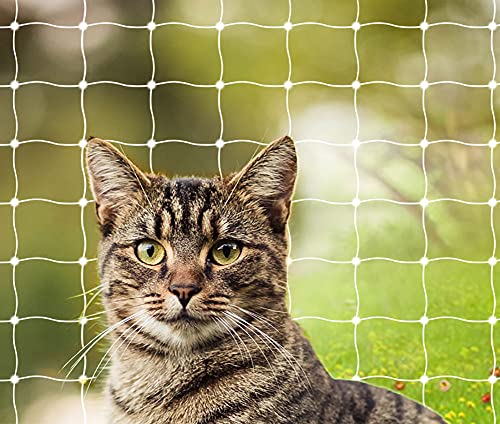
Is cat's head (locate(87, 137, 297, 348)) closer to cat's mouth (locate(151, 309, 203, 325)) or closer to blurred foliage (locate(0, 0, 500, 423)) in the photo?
cat's mouth (locate(151, 309, 203, 325))

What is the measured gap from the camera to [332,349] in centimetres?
258

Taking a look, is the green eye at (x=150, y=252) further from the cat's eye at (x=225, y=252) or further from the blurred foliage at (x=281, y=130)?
the blurred foliage at (x=281, y=130)

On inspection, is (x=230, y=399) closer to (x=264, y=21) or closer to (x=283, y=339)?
(x=283, y=339)

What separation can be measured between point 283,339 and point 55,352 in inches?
Result: 74.2

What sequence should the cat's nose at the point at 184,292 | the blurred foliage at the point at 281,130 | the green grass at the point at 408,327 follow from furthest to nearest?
1. the blurred foliage at the point at 281,130
2. the green grass at the point at 408,327
3. the cat's nose at the point at 184,292

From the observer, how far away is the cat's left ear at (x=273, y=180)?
56.1 inches

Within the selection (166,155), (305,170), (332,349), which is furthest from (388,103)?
(332,349)

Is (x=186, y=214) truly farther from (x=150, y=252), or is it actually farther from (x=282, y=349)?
(x=282, y=349)

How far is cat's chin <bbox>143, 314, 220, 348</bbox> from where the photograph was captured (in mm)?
1332

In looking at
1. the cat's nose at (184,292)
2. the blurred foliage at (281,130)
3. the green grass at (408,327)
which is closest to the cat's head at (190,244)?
the cat's nose at (184,292)

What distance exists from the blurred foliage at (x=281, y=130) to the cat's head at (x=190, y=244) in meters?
1.52

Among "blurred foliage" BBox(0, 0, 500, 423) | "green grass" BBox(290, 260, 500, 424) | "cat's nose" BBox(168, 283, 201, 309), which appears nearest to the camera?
"cat's nose" BBox(168, 283, 201, 309)

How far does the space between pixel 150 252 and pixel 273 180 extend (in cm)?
24

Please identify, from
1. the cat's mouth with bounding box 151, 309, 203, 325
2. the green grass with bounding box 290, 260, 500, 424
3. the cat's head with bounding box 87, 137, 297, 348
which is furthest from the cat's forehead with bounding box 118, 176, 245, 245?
the green grass with bounding box 290, 260, 500, 424
